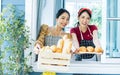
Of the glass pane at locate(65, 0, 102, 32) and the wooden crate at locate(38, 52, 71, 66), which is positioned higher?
the glass pane at locate(65, 0, 102, 32)

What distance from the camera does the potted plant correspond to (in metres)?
2.71

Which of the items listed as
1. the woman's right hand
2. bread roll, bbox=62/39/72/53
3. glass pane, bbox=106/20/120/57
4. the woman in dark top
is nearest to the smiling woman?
glass pane, bbox=106/20/120/57

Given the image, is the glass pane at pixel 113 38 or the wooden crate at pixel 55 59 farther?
the glass pane at pixel 113 38

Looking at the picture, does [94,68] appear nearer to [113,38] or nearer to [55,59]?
[55,59]

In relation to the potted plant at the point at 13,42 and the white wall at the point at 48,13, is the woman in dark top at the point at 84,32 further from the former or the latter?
the potted plant at the point at 13,42

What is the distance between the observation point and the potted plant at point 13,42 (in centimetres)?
271

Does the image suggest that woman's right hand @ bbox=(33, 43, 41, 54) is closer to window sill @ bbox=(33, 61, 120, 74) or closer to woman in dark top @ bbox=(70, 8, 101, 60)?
window sill @ bbox=(33, 61, 120, 74)

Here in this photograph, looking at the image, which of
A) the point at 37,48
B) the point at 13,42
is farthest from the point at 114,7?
the point at 13,42

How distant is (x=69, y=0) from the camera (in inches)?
186

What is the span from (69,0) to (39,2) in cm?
172

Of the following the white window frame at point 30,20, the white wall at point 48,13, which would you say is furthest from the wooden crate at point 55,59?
the white wall at point 48,13

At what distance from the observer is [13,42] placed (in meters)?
2.74

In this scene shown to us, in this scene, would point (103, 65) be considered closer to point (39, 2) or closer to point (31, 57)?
point (31, 57)

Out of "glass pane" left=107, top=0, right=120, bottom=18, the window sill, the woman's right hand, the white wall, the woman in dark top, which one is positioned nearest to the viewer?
the woman's right hand
